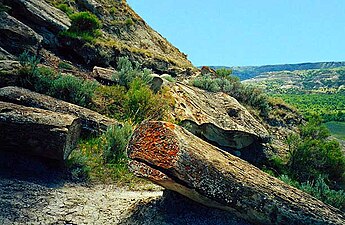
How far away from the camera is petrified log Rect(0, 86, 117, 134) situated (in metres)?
7.33

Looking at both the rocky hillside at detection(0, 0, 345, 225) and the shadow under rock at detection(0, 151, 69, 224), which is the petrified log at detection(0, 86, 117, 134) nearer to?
the rocky hillside at detection(0, 0, 345, 225)

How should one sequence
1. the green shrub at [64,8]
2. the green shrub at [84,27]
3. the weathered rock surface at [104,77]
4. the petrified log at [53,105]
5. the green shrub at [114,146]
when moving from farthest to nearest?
the green shrub at [64,8] → the green shrub at [84,27] → the weathered rock surface at [104,77] → the green shrub at [114,146] → the petrified log at [53,105]

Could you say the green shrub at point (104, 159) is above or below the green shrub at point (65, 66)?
below

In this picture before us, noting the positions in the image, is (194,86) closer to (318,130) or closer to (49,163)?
(318,130)

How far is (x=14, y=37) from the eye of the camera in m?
11.0

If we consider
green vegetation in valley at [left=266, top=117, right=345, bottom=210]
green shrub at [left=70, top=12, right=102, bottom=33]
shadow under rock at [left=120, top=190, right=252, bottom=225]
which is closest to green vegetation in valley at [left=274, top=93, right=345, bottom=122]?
green vegetation in valley at [left=266, top=117, right=345, bottom=210]

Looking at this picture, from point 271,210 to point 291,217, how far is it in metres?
0.29

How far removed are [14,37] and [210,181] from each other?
9279mm

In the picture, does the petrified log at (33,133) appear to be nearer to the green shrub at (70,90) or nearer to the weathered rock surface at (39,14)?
the green shrub at (70,90)

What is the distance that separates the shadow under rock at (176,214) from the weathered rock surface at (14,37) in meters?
8.21

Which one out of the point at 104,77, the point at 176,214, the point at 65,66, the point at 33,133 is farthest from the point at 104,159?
the point at 65,66

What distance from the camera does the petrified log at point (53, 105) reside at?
733 centimetres

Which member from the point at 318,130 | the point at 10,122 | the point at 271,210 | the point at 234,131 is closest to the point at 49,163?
the point at 10,122

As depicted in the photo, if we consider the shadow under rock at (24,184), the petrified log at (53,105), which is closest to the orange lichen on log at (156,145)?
the shadow under rock at (24,184)
